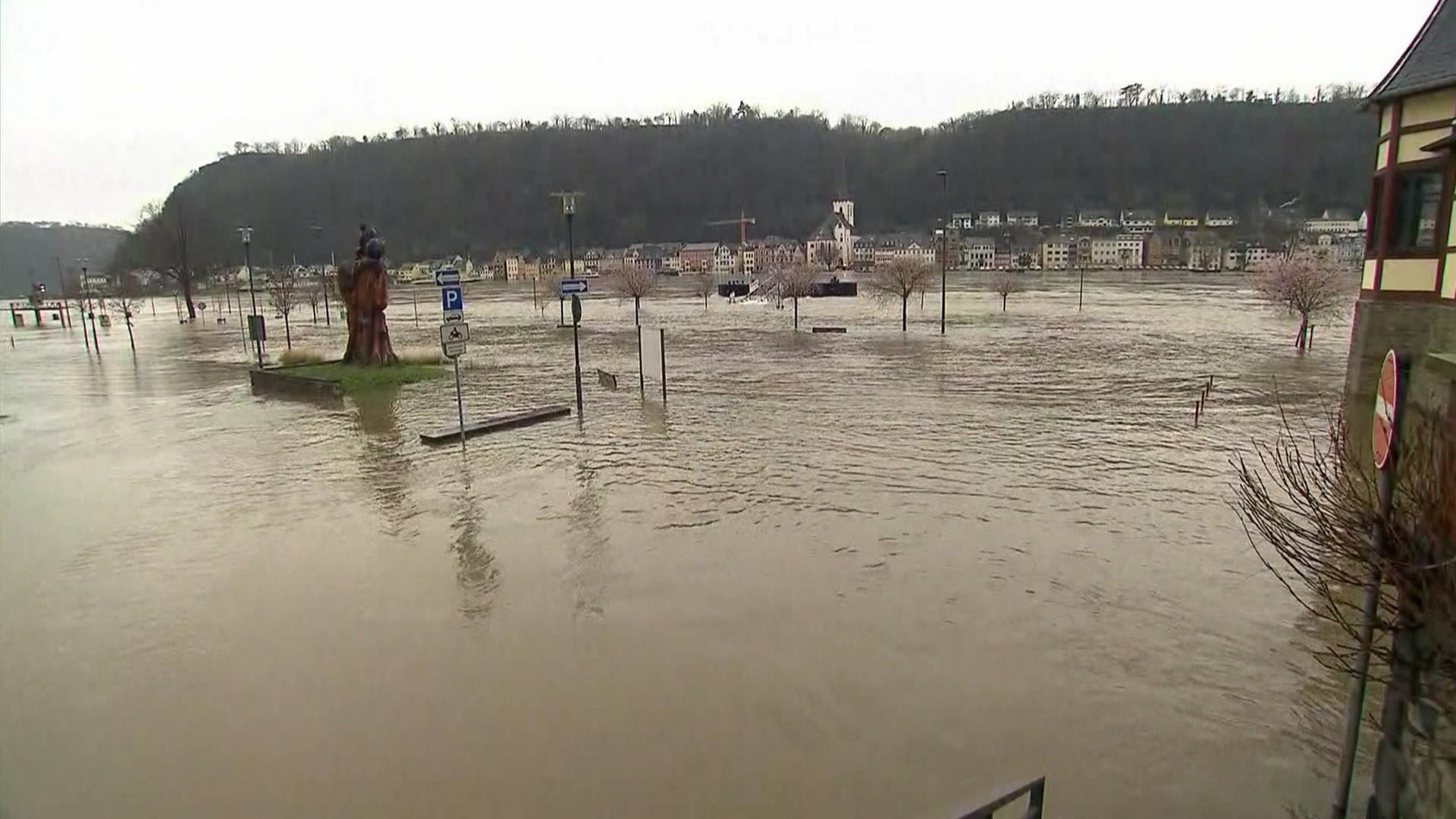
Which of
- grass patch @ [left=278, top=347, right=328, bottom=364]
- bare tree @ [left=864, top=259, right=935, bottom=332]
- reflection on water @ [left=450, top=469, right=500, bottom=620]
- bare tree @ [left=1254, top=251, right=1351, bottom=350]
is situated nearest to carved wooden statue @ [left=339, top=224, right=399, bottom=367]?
grass patch @ [left=278, top=347, right=328, bottom=364]

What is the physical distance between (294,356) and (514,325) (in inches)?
768

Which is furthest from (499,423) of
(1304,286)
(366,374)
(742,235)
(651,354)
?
(742,235)

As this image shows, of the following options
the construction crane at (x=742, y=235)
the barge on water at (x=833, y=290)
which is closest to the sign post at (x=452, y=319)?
the barge on water at (x=833, y=290)

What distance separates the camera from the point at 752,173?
6683 inches

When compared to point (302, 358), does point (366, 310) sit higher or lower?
higher

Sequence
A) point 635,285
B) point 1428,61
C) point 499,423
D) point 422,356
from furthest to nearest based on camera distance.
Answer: point 635,285
point 422,356
point 499,423
point 1428,61

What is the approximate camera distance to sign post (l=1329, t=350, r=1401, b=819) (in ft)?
12.5

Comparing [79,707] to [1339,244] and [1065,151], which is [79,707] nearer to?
[1339,244]

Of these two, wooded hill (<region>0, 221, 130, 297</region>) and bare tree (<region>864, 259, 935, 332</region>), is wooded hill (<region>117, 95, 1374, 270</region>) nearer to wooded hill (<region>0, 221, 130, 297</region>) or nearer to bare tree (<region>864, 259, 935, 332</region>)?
wooded hill (<region>0, 221, 130, 297</region>)

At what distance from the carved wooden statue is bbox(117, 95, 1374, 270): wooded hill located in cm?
12190

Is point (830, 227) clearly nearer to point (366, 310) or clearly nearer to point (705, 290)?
point (705, 290)

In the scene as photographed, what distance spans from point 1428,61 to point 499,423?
687 inches

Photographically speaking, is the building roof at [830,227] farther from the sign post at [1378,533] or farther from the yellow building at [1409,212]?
the sign post at [1378,533]

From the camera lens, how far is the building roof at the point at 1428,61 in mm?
14430
